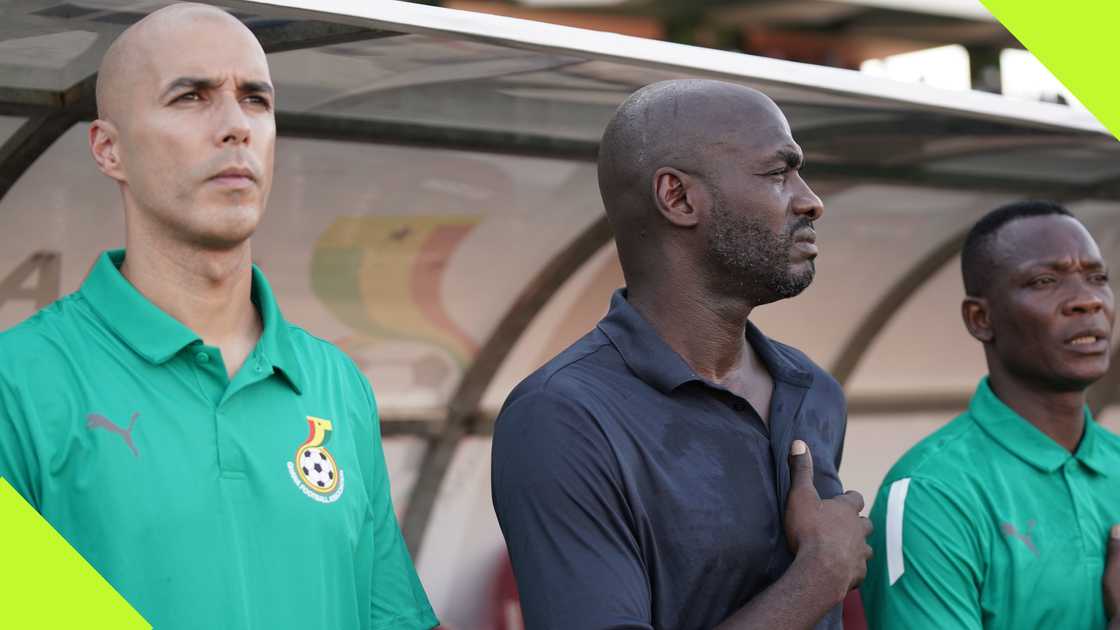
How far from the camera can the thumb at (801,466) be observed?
98.0 inches

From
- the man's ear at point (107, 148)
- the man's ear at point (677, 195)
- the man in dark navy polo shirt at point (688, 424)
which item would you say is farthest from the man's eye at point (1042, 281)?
the man's ear at point (107, 148)

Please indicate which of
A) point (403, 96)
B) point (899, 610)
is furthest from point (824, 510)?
point (403, 96)

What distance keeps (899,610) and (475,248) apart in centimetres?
192

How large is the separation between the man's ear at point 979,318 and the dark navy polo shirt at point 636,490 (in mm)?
1022

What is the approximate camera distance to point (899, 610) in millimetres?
3020

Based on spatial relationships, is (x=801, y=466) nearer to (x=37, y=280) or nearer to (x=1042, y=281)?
(x=1042, y=281)

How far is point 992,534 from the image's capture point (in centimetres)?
309

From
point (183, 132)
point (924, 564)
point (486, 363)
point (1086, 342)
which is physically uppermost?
point (183, 132)

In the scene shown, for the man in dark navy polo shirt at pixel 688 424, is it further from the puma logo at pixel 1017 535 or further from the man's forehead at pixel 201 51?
the man's forehead at pixel 201 51

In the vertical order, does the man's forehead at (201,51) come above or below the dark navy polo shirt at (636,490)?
above

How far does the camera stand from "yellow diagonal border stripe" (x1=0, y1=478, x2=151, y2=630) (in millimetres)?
2016

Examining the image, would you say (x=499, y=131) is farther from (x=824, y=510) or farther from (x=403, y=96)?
(x=824, y=510)

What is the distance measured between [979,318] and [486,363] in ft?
5.73

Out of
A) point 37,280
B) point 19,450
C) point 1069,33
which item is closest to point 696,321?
point 19,450
